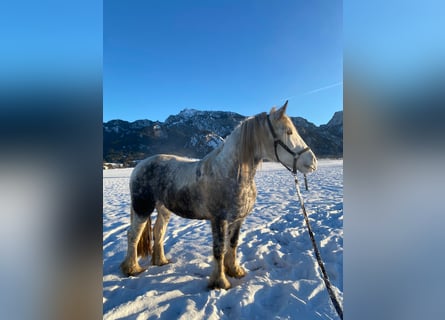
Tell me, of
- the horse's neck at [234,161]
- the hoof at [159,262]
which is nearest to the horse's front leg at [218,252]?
the horse's neck at [234,161]

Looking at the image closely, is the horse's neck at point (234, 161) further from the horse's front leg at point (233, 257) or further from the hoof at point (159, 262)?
the hoof at point (159, 262)

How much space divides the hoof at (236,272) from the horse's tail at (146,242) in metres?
0.81

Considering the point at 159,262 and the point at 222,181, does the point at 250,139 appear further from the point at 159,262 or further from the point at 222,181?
the point at 159,262

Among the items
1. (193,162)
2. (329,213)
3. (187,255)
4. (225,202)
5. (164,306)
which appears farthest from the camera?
(329,213)

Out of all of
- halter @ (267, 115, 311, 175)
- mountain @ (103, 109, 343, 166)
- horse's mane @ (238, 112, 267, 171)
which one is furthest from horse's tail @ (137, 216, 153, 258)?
halter @ (267, 115, 311, 175)

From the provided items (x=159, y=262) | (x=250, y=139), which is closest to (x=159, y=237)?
(x=159, y=262)

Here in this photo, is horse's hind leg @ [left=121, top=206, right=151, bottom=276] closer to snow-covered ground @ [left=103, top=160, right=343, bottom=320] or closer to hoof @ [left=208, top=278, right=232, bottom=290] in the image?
snow-covered ground @ [left=103, top=160, right=343, bottom=320]

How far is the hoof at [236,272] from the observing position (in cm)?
175

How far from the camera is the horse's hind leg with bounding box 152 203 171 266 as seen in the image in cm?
199
